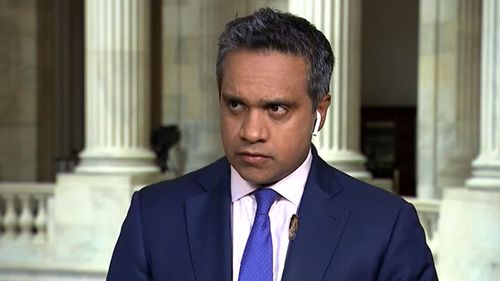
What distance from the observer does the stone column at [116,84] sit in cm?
1302

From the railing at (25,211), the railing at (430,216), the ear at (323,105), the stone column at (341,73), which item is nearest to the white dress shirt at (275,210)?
the ear at (323,105)

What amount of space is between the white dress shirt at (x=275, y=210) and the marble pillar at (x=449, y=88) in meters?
12.0

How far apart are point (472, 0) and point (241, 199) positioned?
1234 cm

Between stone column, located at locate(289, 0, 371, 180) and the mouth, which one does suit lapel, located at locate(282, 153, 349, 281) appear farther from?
stone column, located at locate(289, 0, 371, 180)

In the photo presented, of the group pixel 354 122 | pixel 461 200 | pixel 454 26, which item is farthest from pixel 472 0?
pixel 461 200

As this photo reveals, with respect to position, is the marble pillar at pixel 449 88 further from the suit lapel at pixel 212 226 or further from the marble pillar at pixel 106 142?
the suit lapel at pixel 212 226

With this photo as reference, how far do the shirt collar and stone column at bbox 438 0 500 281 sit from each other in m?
8.30

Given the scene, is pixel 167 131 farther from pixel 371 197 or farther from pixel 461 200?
pixel 371 197

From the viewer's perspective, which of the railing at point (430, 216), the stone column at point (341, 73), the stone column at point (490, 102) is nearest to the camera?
the stone column at point (490, 102)

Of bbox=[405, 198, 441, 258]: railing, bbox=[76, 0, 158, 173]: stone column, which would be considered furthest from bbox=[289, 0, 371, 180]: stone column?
bbox=[76, 0, 158, 173]: stone column

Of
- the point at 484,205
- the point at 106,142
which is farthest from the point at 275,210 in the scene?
the point at 106,142

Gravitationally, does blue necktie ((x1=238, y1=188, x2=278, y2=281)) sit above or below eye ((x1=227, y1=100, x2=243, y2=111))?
below

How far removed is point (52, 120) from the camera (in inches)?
784

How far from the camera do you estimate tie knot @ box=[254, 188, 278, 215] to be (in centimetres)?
242
